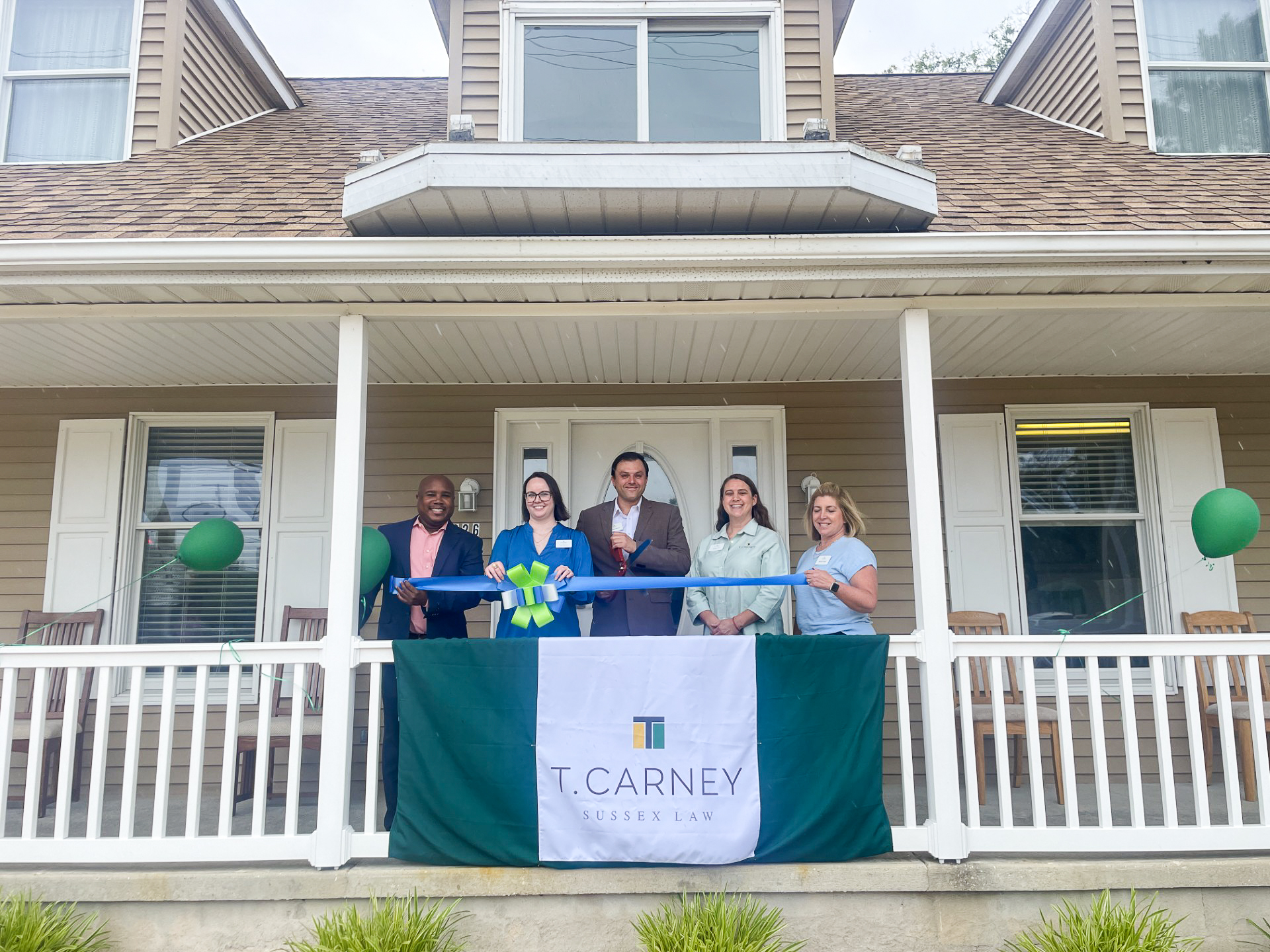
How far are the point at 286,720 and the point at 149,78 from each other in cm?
376

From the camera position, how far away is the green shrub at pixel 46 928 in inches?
113

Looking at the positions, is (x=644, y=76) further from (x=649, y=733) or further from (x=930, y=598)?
(x=649, y=733)

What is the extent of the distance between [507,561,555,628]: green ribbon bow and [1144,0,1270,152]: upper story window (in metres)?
4.31

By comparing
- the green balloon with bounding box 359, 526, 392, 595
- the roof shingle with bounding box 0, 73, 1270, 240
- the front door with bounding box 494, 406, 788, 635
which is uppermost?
the roof shingle with bounding box 0, 73, 1270, 240

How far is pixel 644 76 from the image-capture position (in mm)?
4793

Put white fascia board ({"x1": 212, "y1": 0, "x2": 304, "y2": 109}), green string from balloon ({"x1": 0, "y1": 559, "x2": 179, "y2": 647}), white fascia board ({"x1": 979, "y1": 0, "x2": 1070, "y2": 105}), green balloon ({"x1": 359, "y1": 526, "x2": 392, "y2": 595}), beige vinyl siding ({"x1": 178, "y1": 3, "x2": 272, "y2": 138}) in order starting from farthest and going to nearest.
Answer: white fascia board ({"x1": 979, "y1": 0, "x2": 1070, "y2": 105}), white fascia board ({"x1": 212, "y1": 0, "x2": 304, "y2": 109}), beige vinyl siding ({"x1": 178, "y1": 3, "x2": 272, "y2": 138}), green string from balloon ({"x1": 0, "y1": 559, "x2": 179, "y2": 647}), green balloon ({"x1": 359, "y1": 526, "x2": 392, "y2": 595})

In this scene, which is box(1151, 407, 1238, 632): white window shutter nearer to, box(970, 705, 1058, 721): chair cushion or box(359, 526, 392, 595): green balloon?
box(970, 705, 1058, 721): chair cushion

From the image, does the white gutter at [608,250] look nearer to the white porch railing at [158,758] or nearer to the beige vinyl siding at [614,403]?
the white porch railing at [158,758]

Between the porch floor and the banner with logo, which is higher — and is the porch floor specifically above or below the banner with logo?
below

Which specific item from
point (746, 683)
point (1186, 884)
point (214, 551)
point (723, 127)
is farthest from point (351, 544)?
point (1186, 884)

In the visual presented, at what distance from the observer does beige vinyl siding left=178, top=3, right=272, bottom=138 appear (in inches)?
211

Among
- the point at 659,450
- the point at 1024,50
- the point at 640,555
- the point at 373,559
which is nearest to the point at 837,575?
the point at 640,555

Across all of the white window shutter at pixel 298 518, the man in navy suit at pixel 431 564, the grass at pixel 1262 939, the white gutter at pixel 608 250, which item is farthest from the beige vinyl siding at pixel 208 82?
the grass at pixel 1262 939

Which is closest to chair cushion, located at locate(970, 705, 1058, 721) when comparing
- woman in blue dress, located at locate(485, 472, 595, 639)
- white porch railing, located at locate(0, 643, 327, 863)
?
woman in blue dress, located at locate(485, 472, 595, 639)
